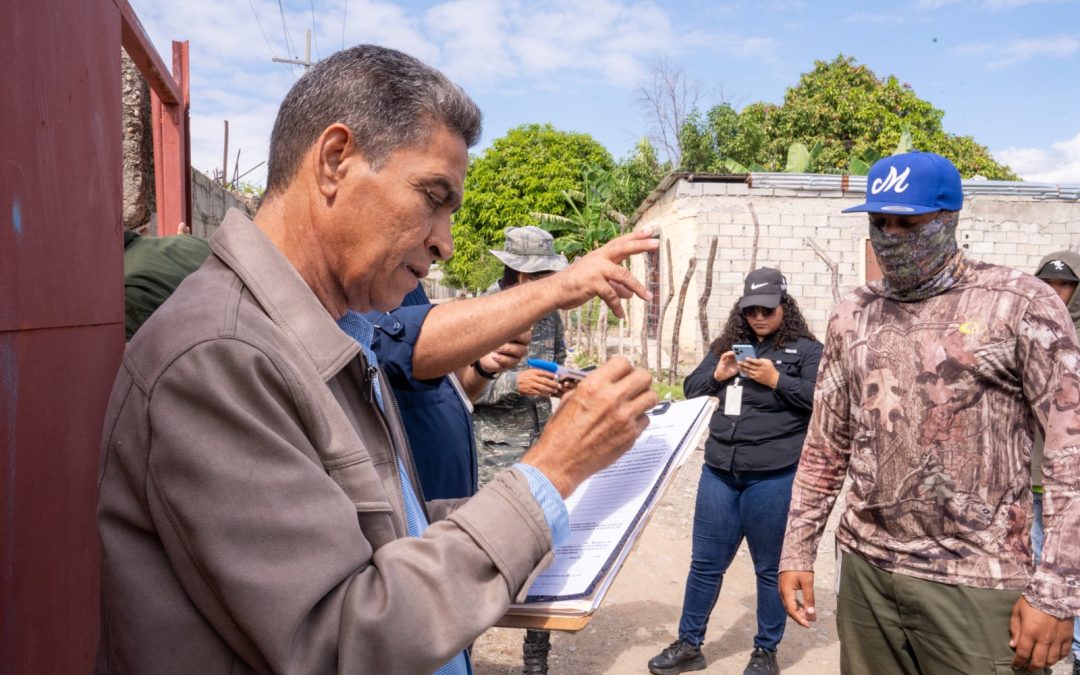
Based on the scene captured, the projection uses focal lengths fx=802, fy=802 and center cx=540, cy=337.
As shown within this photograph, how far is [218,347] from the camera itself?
97 centimetres

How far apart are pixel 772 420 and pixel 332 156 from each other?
3.40 metres

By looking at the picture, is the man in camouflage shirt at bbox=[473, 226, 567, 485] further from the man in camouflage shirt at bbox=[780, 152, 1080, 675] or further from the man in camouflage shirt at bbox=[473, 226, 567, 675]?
the man in camouflage shirt at bbox=[780, 152, 1080, 675]

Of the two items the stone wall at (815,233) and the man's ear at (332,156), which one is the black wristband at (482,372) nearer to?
the man's ear at (332,156)

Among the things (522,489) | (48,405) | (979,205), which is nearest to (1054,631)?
(522,489)

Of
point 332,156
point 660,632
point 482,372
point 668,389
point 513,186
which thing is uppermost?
point 513,186

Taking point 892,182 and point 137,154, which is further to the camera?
point 137,154

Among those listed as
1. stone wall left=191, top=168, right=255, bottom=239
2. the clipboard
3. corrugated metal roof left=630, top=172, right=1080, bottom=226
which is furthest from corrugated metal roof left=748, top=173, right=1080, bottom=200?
the clipboard

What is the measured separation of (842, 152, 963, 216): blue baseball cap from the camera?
7.85ft

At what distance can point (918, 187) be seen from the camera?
94.6 inches

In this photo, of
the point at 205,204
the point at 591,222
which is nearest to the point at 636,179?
the point at 591,222

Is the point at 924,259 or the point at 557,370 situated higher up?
the point at 924,259

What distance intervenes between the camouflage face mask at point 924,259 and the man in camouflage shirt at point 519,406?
1.56m

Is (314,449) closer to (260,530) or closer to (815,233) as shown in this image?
(260,530)

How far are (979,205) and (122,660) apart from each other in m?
15.1
